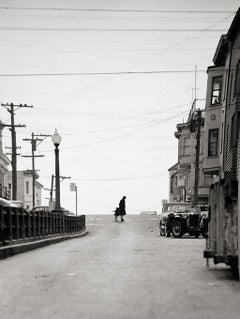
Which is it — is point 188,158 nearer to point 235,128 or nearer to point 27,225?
point 235,128

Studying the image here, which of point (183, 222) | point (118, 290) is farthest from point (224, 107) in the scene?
point (118, 290)

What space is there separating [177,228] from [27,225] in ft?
34.9

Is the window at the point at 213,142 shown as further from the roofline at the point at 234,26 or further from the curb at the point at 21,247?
the curb at the point at 21,247

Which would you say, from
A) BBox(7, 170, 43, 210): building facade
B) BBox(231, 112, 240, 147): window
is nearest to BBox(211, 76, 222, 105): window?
BBox(231, 112, 240, 147): window

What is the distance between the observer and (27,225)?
65.1ft

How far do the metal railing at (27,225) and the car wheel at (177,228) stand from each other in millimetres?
5789

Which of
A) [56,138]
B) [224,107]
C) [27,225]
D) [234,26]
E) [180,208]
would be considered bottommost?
[180,208]

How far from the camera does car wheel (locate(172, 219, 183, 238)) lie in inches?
1113

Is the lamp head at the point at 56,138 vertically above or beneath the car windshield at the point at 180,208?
above

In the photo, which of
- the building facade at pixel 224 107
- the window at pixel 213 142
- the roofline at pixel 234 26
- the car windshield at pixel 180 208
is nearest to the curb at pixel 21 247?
the building facade at pixel 224 107

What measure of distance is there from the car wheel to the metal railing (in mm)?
5789

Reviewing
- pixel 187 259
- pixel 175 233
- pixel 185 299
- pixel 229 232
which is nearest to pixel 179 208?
pixel 175 233

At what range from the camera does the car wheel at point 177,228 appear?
28.3 meters

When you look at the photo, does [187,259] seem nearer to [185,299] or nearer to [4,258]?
[4,258]
